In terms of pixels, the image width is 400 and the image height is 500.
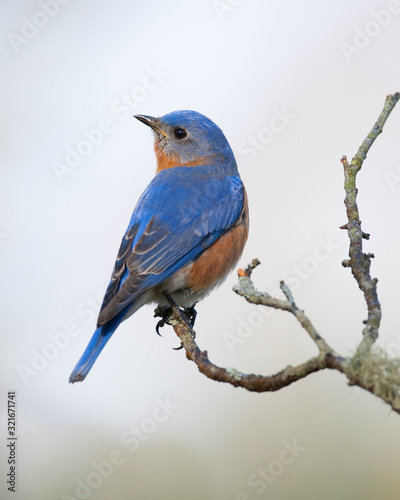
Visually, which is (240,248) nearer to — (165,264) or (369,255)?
(165,264)

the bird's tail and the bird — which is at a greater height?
the bird

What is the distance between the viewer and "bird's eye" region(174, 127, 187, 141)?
6270 mm

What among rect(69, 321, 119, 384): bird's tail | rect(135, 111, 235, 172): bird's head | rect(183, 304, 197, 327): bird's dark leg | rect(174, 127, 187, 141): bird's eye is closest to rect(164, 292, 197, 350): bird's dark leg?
rect(183, 304, 197, 327): bird's dark leg

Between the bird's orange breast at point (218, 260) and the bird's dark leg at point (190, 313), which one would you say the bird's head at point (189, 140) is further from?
the bird's dark leg at point (190, 313)

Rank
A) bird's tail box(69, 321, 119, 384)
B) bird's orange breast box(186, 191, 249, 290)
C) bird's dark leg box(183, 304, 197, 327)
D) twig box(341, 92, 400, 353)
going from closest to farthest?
twig box(341, 92, 400, 353), bird's tail box(69, 321, 119, 384), bird's orange breast box(186, 191, 249, 290), bird's dark leg box(183, 304, 197, 327)

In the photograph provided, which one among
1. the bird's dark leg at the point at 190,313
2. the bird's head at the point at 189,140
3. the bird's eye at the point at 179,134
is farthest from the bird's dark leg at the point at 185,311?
the bird's eye at the point at 179,134

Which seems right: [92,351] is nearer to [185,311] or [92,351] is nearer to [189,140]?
[185,311]

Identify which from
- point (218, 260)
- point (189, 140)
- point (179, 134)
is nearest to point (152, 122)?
point (179, 134)

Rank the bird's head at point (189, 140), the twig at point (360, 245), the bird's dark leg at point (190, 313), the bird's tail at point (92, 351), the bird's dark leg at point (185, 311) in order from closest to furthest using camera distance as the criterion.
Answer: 1. the twig at point (360, 245)
2. the bird's tail at point (92, 351)
3. the bird's dark leg at point (185, 311)
4. the bird's dark leg at point (190, 313)
5. the bird's head at point (189, 140)

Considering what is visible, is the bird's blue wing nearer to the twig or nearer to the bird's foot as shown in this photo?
the bird's foot

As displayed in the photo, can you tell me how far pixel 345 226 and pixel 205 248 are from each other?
1.71m

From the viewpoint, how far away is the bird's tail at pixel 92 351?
439 centimetres

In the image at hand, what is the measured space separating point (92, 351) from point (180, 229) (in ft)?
4.53

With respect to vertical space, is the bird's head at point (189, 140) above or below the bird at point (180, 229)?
above
